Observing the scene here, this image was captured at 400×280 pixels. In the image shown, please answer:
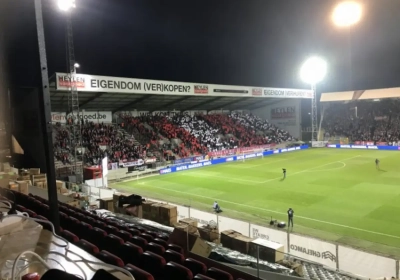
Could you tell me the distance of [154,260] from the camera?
5.23 m

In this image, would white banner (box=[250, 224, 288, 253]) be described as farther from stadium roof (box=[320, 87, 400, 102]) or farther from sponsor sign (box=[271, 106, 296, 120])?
stadium roof (box=[320, 87, 400, 102])

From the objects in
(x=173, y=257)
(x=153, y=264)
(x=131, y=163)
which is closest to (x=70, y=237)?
(x=153, y=264)

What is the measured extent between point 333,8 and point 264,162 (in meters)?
17.8

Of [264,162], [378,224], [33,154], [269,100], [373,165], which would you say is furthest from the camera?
[269,100]

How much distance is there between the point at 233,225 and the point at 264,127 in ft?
147

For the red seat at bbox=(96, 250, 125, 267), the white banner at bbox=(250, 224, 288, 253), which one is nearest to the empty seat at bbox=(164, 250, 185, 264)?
the red seat at bbox=(96, 250, 125, 267)

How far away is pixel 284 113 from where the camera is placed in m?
59.3

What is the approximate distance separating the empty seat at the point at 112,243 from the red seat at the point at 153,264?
1.01m

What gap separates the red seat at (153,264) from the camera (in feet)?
16.7

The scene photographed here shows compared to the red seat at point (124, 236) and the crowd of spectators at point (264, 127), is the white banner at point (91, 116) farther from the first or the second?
the red seat at point (124, 236)

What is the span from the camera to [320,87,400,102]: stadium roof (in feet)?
172

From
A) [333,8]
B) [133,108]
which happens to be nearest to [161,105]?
[133,108]

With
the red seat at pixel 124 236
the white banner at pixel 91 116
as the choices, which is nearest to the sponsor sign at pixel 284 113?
the white banner at pixel 91 116

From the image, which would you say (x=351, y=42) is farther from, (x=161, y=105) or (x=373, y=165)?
(x=161, y=105)
